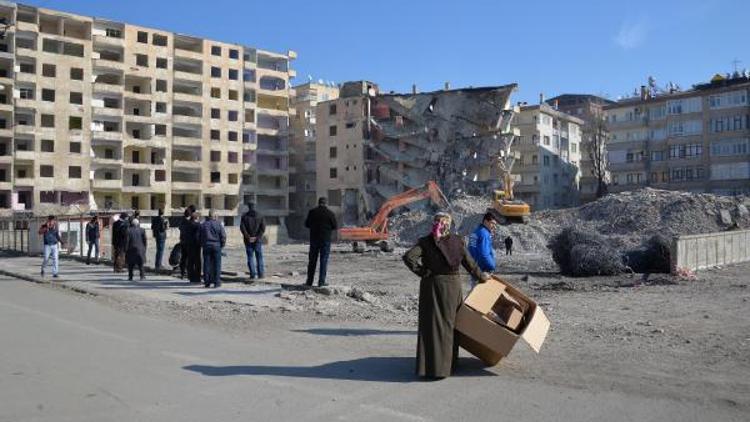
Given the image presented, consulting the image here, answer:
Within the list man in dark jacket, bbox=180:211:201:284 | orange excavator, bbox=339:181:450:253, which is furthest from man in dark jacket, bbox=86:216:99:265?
orange excavator, bbox=339:181:450:253

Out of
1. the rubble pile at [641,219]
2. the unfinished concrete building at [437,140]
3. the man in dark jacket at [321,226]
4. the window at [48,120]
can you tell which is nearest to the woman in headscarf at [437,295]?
the man in dark jacket at [321,226]

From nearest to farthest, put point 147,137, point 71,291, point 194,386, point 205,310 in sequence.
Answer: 1. point 194,386
2. point 205,310
3. point 71,291
4. point 147,137

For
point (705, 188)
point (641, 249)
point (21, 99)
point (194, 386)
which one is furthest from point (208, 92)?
point (194, 386)

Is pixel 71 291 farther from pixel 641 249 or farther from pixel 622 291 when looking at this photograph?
pixel 641 249

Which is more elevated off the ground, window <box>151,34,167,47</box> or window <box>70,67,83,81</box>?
window <box>151,34,167,47</box>

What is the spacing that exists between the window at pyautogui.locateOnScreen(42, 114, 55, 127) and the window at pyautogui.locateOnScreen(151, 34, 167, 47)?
15.1m

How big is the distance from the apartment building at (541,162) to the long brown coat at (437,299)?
82.0 meters

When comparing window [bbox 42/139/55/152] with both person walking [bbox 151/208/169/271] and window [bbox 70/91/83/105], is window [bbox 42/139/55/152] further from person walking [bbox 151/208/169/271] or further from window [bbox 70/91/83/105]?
person walking [bbox 151/208/169/271]

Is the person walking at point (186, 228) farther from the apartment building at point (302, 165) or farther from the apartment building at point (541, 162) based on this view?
the apartment building at point (541, 162)

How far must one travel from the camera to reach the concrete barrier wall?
898 inches

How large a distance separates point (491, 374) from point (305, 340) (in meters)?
3.36

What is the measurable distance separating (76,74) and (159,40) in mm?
11307

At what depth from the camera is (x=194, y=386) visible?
23.1ft

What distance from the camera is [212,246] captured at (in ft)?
54.5
